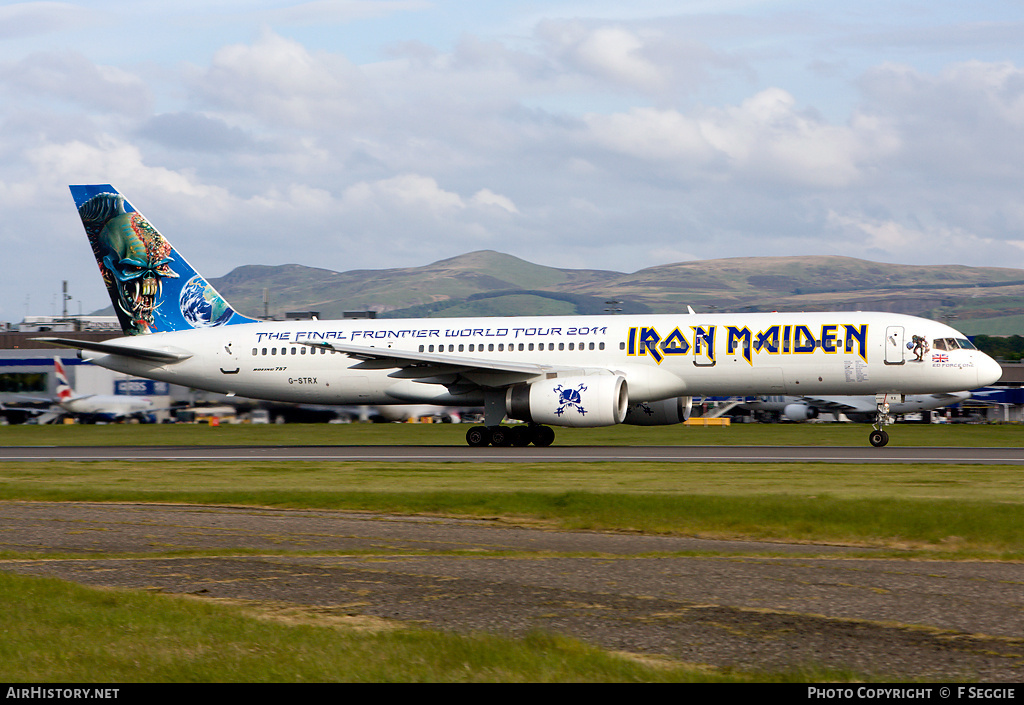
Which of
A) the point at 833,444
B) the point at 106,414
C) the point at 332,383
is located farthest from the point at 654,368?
the point at 106,414

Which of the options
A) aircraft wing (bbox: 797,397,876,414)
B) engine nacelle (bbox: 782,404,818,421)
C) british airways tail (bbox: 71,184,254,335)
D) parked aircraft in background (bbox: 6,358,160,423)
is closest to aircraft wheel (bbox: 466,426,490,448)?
british airways tail (bbox: 71,184,254,335)

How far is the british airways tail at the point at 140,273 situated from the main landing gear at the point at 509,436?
1054 centimetres

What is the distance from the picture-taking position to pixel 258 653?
24.3 ft

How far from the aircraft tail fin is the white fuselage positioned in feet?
76.8

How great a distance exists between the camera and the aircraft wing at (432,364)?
30.8 m

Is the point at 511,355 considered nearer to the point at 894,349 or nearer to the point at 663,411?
the point at 663,411

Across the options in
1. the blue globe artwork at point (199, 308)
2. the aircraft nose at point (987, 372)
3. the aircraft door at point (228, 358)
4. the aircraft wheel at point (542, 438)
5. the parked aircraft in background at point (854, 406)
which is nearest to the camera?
the aircraft nose at point (987, 372)

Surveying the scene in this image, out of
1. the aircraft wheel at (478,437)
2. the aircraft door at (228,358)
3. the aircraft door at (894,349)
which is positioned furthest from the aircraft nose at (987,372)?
the aircraft door at (228,358)

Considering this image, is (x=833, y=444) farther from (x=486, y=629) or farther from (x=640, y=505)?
(x=486, y=629)

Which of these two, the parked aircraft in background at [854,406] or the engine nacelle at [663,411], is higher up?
the engine nacelle at [663,411]

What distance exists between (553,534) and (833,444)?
20173 millimetres

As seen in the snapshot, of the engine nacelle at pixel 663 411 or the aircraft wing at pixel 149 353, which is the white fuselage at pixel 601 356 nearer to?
the aircraft wing at pixel 149 353

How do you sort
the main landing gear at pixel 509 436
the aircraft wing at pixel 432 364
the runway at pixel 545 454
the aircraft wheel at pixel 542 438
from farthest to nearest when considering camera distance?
the aircraft wheel at pixel 542 438, the main landing gear at pixel 509 436, the aircraft wing at pixel 432 364, the runway at pixel 545 454

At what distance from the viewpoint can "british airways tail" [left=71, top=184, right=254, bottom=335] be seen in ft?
122
